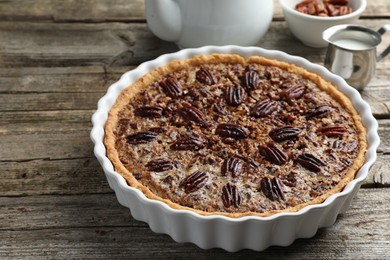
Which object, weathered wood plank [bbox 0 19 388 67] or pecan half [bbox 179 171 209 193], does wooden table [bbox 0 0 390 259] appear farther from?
pecan half [bbox 179 171 209 193]

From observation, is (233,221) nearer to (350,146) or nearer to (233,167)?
(233,167)

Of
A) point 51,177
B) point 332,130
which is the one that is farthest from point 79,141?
point 332,130

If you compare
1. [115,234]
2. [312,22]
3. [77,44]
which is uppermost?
[312,22]

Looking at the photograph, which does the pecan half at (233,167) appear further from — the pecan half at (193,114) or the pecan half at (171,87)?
the pecan half at (171,87)

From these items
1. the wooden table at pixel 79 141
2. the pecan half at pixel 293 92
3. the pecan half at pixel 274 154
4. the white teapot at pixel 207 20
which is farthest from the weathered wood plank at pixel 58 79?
the pecan half at pixel 274 154

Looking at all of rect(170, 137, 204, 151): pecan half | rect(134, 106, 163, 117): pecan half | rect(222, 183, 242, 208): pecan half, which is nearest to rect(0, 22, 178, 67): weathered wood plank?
rect(134, 106, 163, 117): pecan half

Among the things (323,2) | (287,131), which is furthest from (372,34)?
(287,131)

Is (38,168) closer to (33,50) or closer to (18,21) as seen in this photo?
(33,50)
